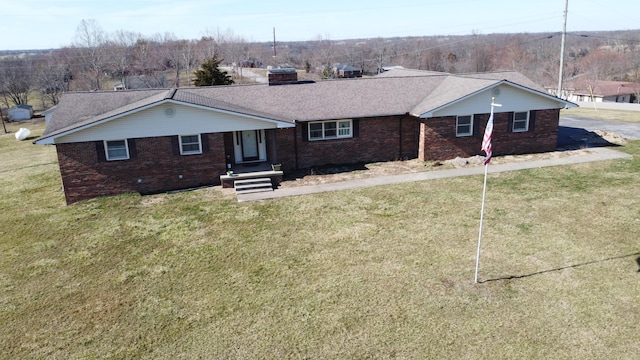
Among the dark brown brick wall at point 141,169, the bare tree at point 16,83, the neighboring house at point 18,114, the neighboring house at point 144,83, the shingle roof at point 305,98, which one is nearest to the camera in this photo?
the dark brown brick wall at point 141,169

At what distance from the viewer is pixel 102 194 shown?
62.9 feet

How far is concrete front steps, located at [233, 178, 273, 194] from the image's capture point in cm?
1919

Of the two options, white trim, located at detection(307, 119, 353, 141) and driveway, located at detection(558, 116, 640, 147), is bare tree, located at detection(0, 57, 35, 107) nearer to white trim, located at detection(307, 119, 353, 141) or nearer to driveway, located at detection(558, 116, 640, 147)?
white trim, located at detection(307, 119, 353, 141)

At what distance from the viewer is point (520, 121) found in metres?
23.9

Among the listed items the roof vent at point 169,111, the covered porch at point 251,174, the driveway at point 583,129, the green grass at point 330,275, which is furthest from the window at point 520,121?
the roof vent at point 169,111

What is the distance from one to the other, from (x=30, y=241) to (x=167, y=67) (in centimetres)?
7427

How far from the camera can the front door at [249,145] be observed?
2158 cm

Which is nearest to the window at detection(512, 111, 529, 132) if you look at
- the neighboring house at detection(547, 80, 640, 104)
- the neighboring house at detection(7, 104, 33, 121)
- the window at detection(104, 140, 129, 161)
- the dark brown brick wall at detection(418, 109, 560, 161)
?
the dark brown brick wall at detection(418, 109, 560, 161)

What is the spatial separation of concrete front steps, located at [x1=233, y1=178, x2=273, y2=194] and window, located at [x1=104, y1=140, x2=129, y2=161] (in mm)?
4828

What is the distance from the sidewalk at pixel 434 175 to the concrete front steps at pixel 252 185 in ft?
1.10

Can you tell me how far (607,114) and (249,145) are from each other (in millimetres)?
32166

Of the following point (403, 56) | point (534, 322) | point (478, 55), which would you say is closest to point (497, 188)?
point (534, 322)

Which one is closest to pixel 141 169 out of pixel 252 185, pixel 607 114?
pixel 252 185

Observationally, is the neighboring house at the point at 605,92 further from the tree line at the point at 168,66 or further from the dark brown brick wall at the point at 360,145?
the dark brown brick wall at the point at 360,145
